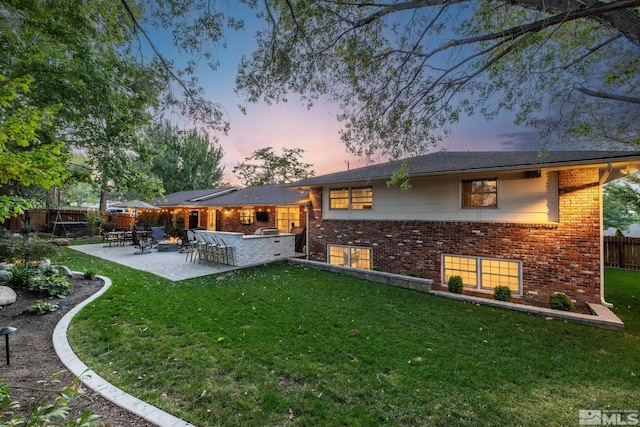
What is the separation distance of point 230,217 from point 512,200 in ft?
48.4

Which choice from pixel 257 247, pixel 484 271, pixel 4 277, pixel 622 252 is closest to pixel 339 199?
pixel 257 247

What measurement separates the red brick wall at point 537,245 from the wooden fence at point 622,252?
Answer: 8.34 meters

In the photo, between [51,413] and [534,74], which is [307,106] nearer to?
[534,74]

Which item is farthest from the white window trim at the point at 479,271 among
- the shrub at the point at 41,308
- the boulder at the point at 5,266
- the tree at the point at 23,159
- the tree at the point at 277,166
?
the tree at the point at 277,166

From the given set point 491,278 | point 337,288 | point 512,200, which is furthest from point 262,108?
point 491,278

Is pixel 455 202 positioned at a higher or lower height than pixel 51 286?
higher

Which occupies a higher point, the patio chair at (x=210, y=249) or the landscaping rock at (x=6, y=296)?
the patio chair at (x=210, y=249)

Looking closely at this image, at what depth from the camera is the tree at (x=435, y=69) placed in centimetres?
525

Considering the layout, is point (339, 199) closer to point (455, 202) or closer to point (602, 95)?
point (455, 202)

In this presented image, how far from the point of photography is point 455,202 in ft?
26.8

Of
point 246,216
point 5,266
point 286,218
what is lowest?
point 5,266

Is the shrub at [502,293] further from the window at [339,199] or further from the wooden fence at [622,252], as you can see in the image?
the wooden fence at [622,252]

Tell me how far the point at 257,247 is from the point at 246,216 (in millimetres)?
6458

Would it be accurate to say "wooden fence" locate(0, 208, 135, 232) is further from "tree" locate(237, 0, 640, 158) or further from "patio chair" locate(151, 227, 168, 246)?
"tree" locate(237, 0, 640, 158)
